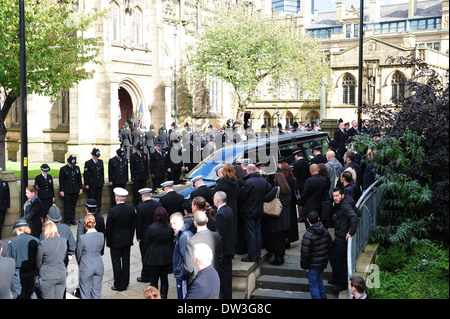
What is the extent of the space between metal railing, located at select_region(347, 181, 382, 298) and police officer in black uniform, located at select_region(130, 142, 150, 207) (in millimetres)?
7910

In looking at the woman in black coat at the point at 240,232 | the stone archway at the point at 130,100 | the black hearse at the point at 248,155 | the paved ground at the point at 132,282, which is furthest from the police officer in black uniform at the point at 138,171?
the stone archway at the point at 130,100

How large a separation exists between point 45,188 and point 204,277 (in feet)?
28.4

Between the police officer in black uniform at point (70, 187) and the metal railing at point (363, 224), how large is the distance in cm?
807

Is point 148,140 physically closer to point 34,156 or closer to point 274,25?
point 34,156

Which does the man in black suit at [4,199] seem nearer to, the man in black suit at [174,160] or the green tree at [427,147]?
the man in black suit at [174,160]

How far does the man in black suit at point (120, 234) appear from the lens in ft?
29.6

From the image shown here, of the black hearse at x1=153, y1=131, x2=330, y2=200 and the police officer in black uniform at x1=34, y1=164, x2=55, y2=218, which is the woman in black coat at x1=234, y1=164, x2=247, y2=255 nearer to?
the black hearse at x1=153, y1=131, x2=330, y2=200

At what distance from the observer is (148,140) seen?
23812 millimetres

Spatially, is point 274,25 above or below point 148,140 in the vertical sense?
above

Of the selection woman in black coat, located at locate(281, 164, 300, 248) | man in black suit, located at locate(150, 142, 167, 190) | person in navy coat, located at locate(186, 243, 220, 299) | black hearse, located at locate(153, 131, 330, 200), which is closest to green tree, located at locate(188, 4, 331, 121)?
man in black suit, located at locate(150, 142, 167, 190)

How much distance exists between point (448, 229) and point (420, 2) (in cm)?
7497

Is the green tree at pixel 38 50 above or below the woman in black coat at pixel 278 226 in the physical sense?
above
